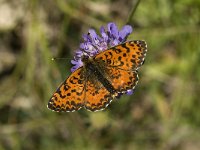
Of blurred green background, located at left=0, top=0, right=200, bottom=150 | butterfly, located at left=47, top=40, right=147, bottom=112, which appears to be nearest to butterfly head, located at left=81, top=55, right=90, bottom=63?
butterfly, located at left=47, top=40, right=147, bottom=112

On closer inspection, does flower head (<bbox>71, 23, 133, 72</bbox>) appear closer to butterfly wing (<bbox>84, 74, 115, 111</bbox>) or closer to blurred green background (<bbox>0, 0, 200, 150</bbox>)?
butterfly wing (<bbox>84, 74, 115, 111</bbox>)

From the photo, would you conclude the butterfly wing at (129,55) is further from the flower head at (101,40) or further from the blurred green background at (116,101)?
the blurred green background at (116,101)

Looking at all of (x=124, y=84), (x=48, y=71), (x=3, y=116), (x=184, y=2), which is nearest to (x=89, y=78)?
(x=124, y=84)

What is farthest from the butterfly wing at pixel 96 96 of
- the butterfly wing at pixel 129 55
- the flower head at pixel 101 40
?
the flower head at pixel 101 40

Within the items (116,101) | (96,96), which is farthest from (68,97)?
(116,101)

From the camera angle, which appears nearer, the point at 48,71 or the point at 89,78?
the point at 89,78

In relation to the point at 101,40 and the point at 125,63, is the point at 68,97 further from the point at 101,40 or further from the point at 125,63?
the point at 101,40

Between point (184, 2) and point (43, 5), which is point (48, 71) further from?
point (184, 2)
